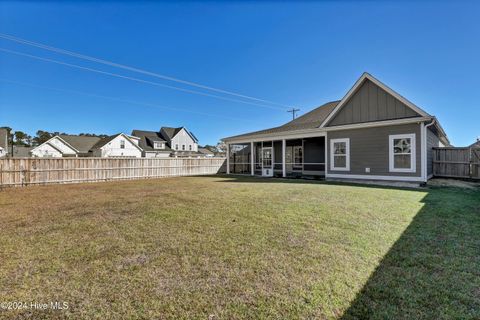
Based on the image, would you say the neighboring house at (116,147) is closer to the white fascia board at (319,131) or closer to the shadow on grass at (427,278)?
the white fascia board at (319,131)

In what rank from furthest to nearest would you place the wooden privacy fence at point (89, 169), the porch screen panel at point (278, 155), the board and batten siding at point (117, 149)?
the board and batten siding at point (117, 149), the porch screen panel at point (278, 155), the wooden privacy fence at point (89, 169)

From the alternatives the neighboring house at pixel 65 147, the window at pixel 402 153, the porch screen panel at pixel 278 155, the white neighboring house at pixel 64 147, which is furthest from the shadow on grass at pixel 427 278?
the neighboring house at pixel 65 147

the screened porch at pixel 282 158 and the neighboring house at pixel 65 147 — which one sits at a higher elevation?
the neighboring house at pixel 65 147

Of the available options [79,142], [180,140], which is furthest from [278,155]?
[79,142]

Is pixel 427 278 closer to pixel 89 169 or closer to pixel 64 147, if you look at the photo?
pixel 89 169

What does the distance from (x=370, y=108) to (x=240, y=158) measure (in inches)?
455

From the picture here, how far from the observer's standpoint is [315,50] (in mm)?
13992

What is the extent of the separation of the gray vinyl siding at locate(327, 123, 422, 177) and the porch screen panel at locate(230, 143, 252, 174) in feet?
30.5

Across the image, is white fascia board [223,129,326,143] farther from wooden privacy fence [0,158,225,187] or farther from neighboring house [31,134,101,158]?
neighboring house [31,134,101,158]

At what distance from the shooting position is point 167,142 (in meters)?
42.0

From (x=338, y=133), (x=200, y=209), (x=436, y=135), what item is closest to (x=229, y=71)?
(x=338, y=133)

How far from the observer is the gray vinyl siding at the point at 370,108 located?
34.4 ft

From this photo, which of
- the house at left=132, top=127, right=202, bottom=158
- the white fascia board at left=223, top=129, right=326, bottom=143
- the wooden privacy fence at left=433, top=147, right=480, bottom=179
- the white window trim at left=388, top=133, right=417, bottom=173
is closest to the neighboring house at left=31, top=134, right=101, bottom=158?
the house at left=132, top=127, right=202, bottom=158

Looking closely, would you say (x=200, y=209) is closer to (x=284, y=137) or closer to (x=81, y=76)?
(x=284, y=137)
